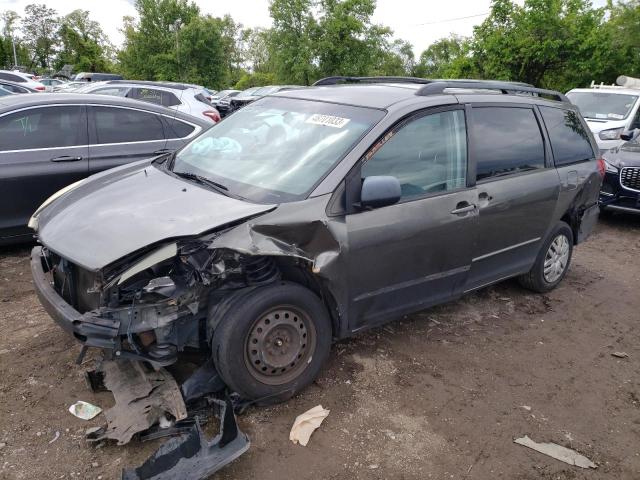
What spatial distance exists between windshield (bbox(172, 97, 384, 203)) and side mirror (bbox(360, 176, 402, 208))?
268mm

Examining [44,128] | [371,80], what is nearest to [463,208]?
[371,80]

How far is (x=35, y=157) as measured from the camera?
17.0 feet

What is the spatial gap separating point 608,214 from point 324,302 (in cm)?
717

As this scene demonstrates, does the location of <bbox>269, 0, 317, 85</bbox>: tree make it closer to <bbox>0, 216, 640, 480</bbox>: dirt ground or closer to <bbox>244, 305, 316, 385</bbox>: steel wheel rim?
<bbox>0, 216, 640, 480</bbox>: dirt ground

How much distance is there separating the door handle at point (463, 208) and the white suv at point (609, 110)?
7.62 meters

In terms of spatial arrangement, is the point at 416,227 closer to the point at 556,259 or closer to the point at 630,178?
the point at 556,259

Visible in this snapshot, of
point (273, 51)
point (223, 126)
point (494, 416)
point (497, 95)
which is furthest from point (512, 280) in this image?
point (273, 51)

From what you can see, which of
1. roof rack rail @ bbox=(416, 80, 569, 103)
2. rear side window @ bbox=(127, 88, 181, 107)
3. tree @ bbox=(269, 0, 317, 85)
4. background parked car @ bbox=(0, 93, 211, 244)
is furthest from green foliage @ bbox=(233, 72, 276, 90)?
roof rack rail @ bbox=(416, 80, 569, 103)

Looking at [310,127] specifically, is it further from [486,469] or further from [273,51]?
[273,51]

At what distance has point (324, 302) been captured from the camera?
3307 millimetres

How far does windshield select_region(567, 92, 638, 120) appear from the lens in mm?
11266

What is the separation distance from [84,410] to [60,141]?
129 inches

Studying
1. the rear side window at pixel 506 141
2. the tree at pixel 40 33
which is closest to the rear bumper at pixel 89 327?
the rear side window at pixel 506 141

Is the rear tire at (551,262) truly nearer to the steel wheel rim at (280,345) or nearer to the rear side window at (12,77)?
the steel wheel rim at (280,345)
